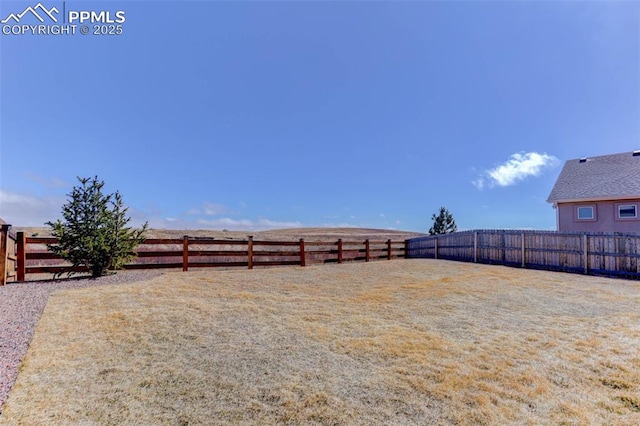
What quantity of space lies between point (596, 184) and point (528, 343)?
16.6 meters

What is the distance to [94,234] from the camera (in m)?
9.30

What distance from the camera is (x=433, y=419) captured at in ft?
8.99

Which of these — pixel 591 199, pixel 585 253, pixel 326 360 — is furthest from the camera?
pixel 591 199

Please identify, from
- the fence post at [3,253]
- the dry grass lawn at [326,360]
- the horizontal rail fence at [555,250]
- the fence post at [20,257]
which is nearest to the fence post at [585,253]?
the horizontal rail fence at [555,250]

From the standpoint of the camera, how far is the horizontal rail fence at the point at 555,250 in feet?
37.5

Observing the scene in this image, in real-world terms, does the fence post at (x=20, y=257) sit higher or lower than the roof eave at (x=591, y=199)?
lower

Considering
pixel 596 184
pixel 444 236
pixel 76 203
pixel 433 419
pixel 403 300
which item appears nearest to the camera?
pixel 433 419

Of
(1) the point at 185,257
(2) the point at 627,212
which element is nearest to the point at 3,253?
(1) the point at 185,257

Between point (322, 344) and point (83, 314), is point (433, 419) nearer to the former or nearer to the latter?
point (322, 344)

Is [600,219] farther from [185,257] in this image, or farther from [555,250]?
[185,257]

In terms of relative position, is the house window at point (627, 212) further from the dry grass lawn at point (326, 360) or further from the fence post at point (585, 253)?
the dry grass lawn at point (326, 360)

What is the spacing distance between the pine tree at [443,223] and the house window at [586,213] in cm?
948

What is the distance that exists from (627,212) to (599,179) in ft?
8.66

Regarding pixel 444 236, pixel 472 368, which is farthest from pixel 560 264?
pixel 472 368
